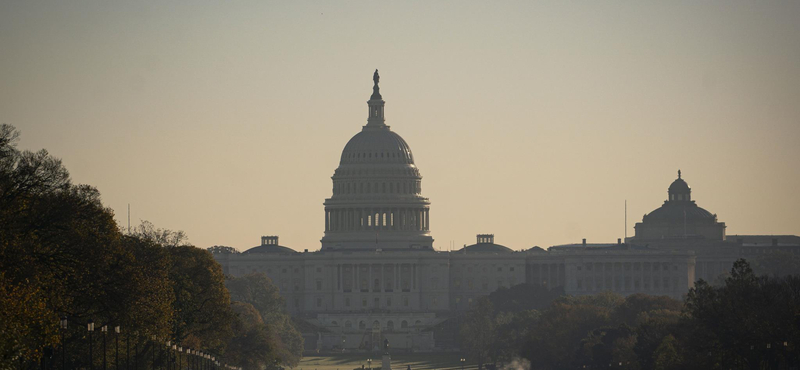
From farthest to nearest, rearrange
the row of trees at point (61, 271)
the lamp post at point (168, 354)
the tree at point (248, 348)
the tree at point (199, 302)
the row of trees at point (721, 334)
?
the tree at point (248, 348)
the tree at point (199, 302)
the row of trees at point (721, 334)
the lamp post at point (168, 354)
the row of trees at point (61, 271)

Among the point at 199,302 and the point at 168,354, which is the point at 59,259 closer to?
the point at 168,354

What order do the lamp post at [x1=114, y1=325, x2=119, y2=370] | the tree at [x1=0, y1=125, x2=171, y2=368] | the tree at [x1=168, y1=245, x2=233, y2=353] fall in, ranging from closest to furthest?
the tree at [x1=0, y1=125, x2=171, y2=368]
the lamp post at [x1=114, y1=325, x2=119, y2=370]
the tree at [x1=168, y1=245, x2=233, y2=353]

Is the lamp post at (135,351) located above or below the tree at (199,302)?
below

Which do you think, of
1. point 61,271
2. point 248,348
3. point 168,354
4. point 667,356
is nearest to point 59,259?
point 61,271

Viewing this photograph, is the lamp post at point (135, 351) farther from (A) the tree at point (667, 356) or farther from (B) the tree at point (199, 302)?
(A) the tree at point (667, 356)

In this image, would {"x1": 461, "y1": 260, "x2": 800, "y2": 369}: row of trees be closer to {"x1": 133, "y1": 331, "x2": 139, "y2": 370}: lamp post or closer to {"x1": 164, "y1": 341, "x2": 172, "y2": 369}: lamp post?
{"x1": 164, "y1": 341, "x2": 172, "y2": 369}: lamp post

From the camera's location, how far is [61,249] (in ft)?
358

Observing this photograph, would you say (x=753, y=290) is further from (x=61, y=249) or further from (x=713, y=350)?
(x=61, y=249)

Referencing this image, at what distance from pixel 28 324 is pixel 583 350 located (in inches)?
3600

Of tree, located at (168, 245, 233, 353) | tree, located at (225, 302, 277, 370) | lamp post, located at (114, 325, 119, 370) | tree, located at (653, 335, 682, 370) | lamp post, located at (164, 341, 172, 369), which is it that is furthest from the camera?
tree, located at (225, 302, 277, 370)

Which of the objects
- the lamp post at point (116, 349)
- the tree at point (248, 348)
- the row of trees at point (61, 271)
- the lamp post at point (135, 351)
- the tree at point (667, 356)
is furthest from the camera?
the tree at point (248, 348)

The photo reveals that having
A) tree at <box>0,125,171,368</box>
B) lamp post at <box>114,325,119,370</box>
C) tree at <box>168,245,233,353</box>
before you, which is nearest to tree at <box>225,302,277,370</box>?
tree at <box>168,245,233,353</box>

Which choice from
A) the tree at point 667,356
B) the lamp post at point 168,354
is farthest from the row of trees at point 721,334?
the lamp post at point 168,354

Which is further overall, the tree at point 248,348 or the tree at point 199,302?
the tree at point 248,348
